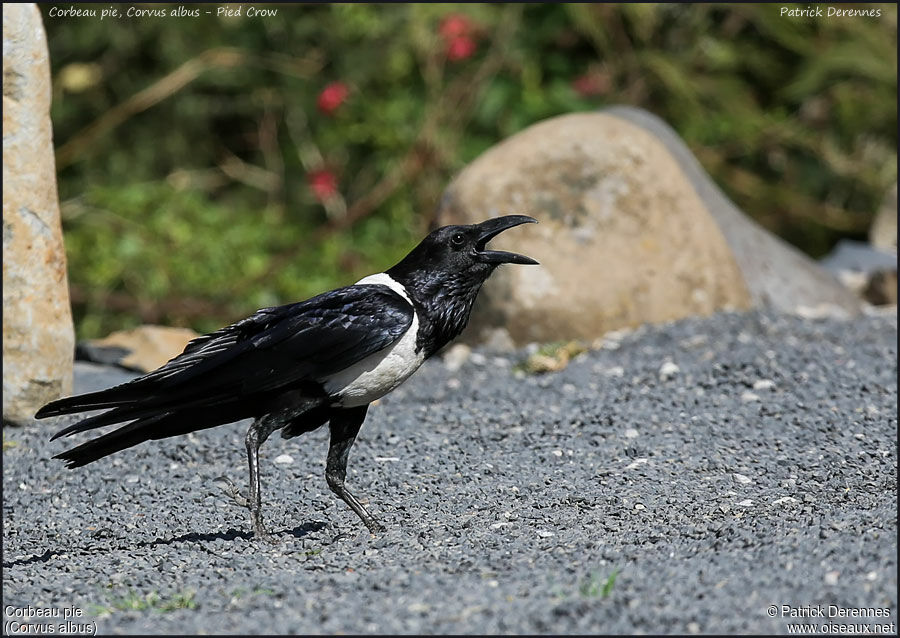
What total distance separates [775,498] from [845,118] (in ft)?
20.6

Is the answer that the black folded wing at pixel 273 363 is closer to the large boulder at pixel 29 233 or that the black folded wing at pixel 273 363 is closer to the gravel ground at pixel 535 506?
the gravel ground at pixel 535 506

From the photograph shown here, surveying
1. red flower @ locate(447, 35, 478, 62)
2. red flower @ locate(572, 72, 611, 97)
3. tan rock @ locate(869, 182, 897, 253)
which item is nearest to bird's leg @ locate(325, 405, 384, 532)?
red flower @ locate(447, 35, 478, 62)

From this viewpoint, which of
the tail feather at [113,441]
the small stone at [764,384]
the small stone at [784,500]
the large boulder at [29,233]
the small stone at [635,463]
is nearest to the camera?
the tail feather at [113,441]

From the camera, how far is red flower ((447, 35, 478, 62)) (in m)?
9.34

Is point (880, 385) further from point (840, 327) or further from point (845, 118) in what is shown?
point (845, 118)

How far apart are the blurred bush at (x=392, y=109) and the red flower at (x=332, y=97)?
0.06 feet

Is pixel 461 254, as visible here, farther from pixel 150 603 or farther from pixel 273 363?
pixel 150 603

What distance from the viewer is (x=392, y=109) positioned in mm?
9742

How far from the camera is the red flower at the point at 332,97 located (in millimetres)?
9586

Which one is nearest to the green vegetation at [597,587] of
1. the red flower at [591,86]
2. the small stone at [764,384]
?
the small stone at [764,384]

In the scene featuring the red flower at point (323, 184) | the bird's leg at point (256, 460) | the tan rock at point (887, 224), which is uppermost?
the bird's leg at point (256, 460)

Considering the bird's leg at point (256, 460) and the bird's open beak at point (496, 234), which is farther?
the bird's open beak at point (496, 234)

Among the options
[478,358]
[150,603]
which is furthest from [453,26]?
[150,603]

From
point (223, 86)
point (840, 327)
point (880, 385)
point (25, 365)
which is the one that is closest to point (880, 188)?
point (840, 327)
